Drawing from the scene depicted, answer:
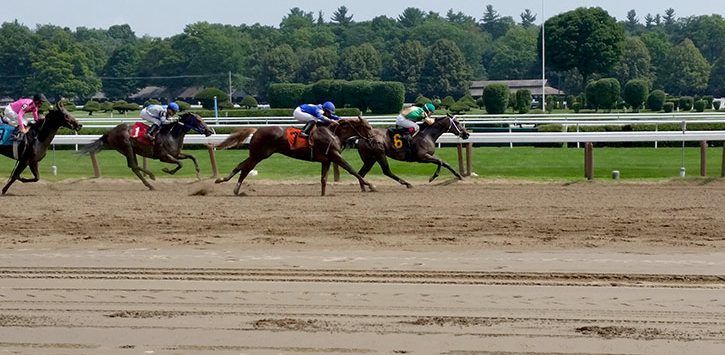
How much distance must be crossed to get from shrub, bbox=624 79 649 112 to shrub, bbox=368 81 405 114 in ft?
40.2

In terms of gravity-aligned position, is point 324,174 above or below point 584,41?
below

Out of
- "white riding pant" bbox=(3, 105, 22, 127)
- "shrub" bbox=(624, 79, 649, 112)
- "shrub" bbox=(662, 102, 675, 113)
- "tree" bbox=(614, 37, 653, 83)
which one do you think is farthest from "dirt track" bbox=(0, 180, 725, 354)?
"tree" bbox=(614, 37, 653, 83)

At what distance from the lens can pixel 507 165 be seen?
822 inches

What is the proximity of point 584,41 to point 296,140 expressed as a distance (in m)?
47.6

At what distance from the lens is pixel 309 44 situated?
108562 millimetres

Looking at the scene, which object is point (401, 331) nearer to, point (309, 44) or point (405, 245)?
point (405, 245)

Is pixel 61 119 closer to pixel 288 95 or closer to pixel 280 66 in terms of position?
pixel 288 95

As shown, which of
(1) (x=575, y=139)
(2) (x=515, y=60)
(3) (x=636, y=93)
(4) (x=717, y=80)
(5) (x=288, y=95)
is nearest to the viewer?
(1) (x=575, y=139)

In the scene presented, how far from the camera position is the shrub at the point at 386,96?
46781 millimetres

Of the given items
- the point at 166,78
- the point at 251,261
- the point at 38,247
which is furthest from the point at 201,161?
the point at 166,78

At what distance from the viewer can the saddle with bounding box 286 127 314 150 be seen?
16.9 metres

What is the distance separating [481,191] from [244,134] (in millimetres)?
3598

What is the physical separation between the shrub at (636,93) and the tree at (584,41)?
28.5 ft

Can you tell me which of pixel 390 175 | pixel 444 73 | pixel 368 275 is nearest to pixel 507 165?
pixel 390 175
